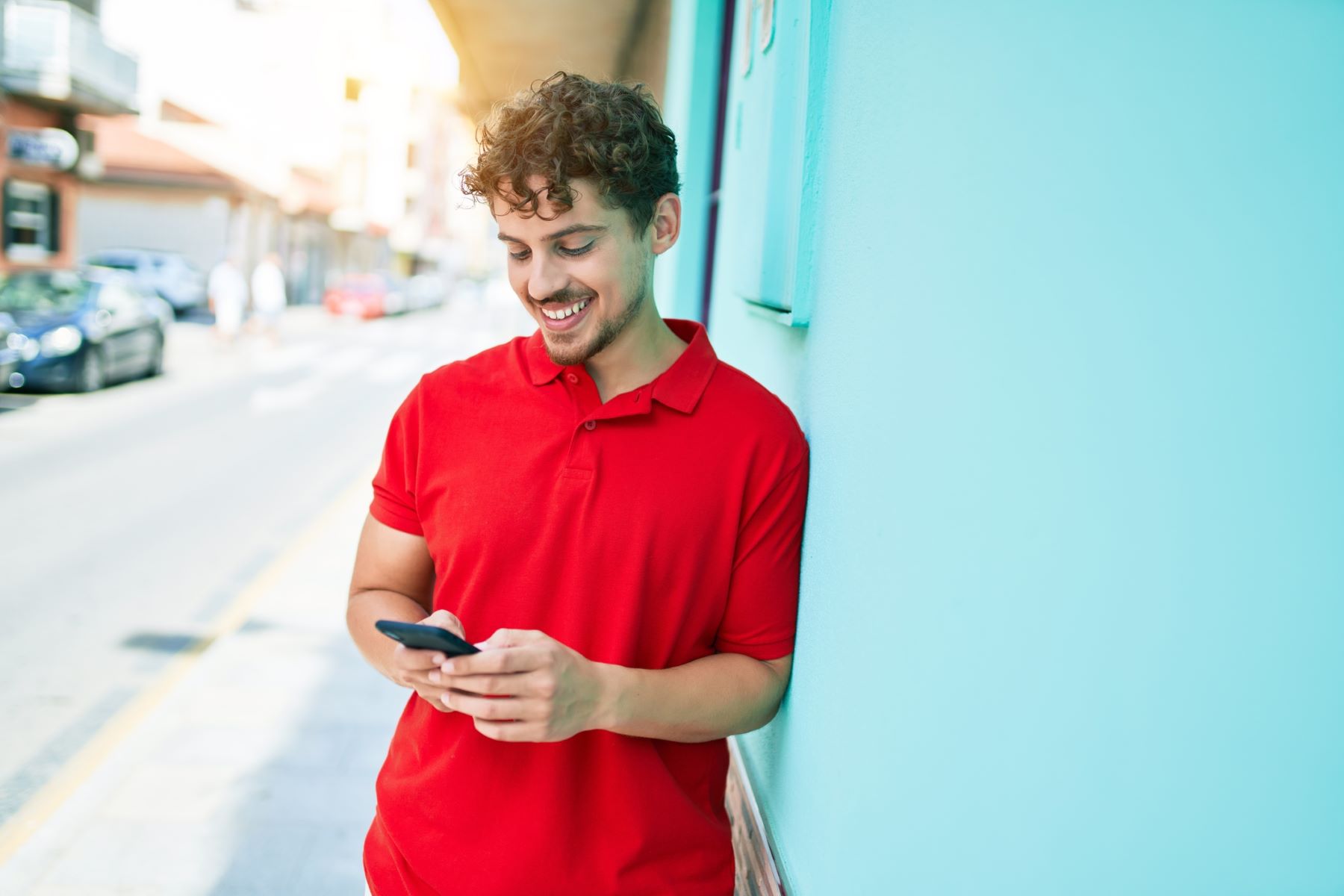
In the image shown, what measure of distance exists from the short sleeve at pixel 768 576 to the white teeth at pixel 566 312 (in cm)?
43

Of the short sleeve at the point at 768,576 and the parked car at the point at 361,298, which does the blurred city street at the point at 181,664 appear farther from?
the parked car at the point at 361,298

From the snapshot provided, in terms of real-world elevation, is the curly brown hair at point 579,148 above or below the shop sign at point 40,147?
below

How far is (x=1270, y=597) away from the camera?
744 mm

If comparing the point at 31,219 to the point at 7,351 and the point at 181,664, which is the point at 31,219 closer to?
the point at 7,351

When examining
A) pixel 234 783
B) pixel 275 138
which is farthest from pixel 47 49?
pixel 234 783

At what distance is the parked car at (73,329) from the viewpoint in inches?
Result: 499

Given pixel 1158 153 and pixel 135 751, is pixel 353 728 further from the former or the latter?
pixel 1158 153

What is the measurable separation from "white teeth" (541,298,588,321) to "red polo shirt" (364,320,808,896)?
0.08 metres

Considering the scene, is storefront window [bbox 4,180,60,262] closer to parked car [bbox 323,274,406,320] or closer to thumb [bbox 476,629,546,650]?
parked car [bbox 323,274,406,320]

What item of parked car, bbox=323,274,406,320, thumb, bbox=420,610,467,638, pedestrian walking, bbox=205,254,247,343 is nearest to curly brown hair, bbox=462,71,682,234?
thumb, bbox=420,610,467,638

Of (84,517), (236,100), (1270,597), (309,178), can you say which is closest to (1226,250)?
(1270,597)

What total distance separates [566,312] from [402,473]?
1.29ft

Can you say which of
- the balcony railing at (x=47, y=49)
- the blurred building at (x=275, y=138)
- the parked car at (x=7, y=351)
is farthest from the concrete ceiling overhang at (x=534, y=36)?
the balcony railing at (x=47, y=49)

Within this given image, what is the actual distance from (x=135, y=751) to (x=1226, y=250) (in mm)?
4333
